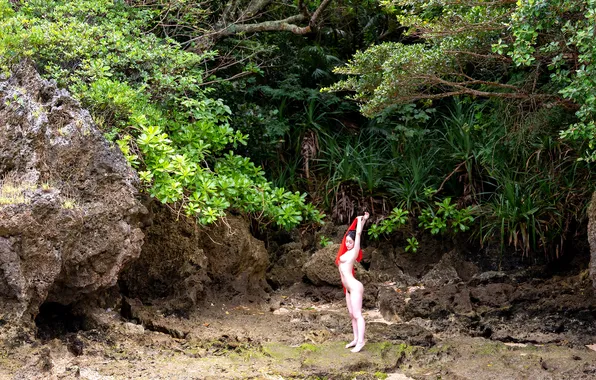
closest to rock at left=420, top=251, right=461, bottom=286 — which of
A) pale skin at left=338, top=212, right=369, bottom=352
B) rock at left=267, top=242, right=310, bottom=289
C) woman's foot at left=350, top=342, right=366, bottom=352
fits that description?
rock at left=267, top=242, right=310, bottom=289

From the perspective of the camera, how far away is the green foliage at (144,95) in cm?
764

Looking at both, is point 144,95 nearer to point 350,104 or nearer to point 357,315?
point 357,315

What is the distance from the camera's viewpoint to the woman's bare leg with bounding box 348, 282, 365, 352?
22.7 feet

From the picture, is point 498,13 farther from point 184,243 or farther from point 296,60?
point 296,60

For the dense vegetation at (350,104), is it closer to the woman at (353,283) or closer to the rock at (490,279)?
the rock at (490,279)

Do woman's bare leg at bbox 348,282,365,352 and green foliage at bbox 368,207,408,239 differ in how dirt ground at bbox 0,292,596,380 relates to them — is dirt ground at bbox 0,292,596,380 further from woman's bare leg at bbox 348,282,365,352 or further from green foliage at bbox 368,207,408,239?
green foliage at bbox 368,207,408,239

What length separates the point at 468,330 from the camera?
7.76 metres

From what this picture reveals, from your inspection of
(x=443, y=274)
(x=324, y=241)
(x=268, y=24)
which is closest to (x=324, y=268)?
(x=324, y=241)

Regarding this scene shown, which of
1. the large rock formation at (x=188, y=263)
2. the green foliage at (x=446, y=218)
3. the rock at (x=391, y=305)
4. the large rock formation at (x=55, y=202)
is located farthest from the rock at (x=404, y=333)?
the green foliage at (x=446, y=218)

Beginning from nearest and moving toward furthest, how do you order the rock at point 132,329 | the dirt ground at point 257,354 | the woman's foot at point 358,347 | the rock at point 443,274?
1. the dirt ground at point 257,354
2. the woman's foot at point 358,347
3. the rock at point 132,329
4. the rock at point 443,274

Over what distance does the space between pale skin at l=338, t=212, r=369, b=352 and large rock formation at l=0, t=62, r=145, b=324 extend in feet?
6.55

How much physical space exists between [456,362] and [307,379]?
1.40 metres

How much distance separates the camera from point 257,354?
22.3ft

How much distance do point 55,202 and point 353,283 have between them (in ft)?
9.20
